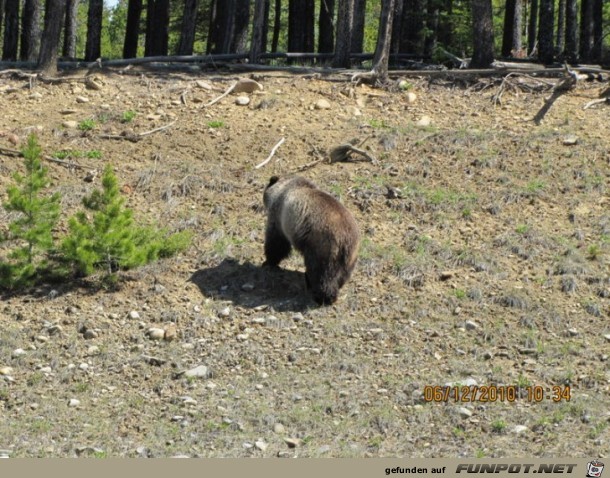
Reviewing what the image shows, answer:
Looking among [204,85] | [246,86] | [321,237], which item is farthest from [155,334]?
[204,85]

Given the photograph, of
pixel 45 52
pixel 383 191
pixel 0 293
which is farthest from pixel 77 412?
pixel 45 52

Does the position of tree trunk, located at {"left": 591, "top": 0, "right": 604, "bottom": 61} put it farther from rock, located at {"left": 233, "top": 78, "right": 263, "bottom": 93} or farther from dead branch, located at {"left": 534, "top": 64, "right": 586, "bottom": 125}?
rock, located at {"left": 233, "top": 78, "right": 263, "bottom": 93}

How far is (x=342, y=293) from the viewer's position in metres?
11.0

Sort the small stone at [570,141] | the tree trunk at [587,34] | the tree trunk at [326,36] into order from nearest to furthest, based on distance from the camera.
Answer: the small stone at [570,141]
the tree trunk at [587,34]
the tree trunk at [326,36]

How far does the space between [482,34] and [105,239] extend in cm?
1023

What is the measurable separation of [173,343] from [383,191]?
4.70 meters

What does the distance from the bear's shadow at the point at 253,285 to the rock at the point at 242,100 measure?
200 inches

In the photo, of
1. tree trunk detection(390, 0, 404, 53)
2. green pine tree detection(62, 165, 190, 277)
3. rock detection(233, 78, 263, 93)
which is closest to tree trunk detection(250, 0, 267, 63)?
rock detection(233, 78, 263, 93)

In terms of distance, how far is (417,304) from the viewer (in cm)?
1077

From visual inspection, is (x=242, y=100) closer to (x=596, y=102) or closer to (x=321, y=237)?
(x=596, y=102)

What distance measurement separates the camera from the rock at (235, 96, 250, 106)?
16125mm

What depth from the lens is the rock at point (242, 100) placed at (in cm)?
1612

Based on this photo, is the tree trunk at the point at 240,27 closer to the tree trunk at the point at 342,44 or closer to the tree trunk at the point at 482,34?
the tree trunk at the point at 342,44
